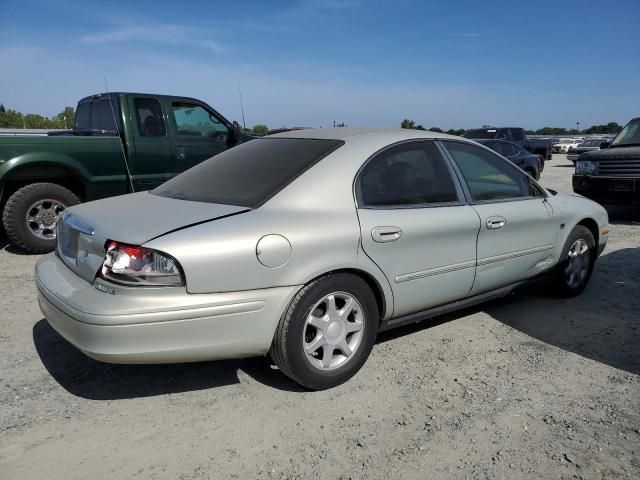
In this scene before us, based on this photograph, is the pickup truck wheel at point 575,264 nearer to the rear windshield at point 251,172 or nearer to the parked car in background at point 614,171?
the rear windshield at point 251,172

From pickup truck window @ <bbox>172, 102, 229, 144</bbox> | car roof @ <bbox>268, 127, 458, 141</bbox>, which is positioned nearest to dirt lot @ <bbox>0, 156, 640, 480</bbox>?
car roof @ <bbox>268, 127, 458, 141</bbox>

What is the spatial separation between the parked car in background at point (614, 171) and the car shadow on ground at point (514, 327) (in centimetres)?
327

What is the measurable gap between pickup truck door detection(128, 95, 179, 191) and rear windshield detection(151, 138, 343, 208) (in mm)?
3440

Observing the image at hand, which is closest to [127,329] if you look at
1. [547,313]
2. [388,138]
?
[388,138]

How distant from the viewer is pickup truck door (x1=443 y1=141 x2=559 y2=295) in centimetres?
381

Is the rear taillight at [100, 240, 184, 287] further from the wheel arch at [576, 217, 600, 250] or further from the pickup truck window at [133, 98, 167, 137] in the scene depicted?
the pickup truck window at [133, 98, 167, 137]

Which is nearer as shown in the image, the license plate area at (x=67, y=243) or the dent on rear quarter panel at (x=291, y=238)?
the dent on rear quarter panel at (x=291, y=238)

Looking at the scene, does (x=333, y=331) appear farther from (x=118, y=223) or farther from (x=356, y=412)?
(x=118, y=223)

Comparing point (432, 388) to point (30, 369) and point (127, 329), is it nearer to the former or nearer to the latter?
point (127, 329)

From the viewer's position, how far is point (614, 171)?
838cm

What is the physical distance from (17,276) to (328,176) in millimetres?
3850

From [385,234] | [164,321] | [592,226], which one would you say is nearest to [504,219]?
[385,234]

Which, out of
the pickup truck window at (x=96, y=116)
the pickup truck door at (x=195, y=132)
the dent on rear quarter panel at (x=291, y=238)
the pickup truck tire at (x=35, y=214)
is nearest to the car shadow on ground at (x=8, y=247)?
the pickup truck tire at (x=35, y=214)

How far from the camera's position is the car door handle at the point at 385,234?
3.11 metres
